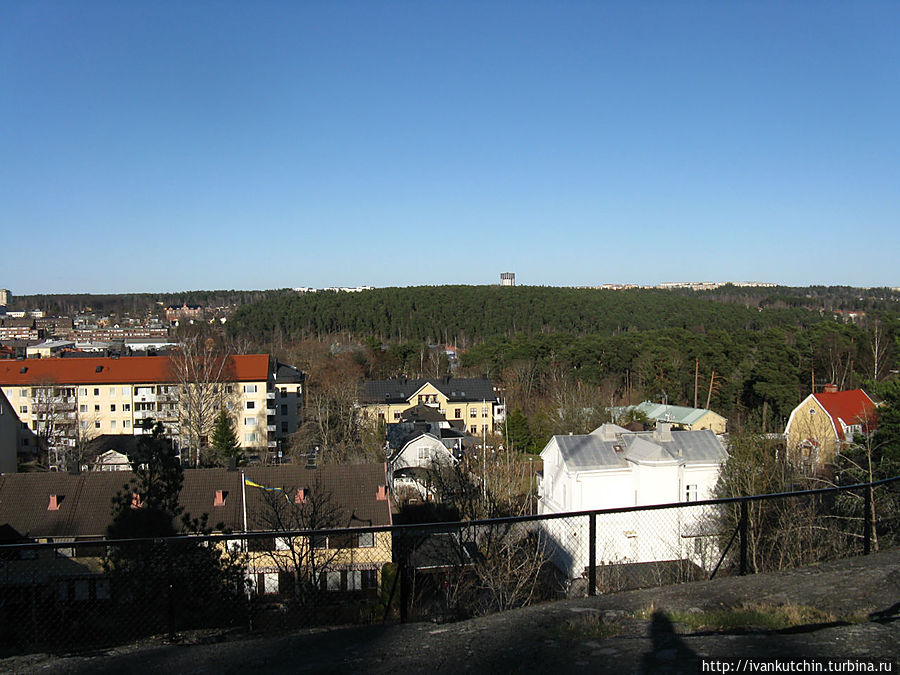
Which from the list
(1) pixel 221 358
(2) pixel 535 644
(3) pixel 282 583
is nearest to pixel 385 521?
(3) pixel 282 583

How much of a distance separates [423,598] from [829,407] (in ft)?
95.7

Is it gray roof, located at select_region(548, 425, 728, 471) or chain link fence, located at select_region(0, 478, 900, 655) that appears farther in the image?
gray roof, located at select_region(548, 425, 728, 471)

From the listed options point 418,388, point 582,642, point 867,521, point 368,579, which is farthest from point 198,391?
point 582,642

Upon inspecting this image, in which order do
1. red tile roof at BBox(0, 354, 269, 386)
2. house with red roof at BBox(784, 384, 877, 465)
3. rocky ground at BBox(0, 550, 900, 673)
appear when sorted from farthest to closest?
red tile roof at BBox(0, 354, 269, 386), house with red roof at BBox(784, 384, 877, 465), rocky ground at BBox(0, 550, 900, 673)

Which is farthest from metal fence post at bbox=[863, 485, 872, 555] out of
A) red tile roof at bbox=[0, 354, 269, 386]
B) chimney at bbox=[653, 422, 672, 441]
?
red tile roof at bbox=[0, 354, 269, 386]

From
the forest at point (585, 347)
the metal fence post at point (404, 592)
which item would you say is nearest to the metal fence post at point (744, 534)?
the metal fence post at point (404, 592)

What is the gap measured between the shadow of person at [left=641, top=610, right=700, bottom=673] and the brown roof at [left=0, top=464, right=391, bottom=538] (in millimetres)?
10958

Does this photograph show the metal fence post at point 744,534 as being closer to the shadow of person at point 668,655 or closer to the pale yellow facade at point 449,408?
the shadow of person at point 668,655

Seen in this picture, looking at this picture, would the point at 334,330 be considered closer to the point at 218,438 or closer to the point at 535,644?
the point at 218,438

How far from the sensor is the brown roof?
14.5 meters

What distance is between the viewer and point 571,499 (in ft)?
64.5

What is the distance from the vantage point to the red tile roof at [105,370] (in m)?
39.7

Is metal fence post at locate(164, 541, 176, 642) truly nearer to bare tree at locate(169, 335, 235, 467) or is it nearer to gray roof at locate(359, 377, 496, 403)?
bare tree at locate(169, 335, 235, 467)

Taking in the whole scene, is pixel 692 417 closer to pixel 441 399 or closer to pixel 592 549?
pixel 441 399
